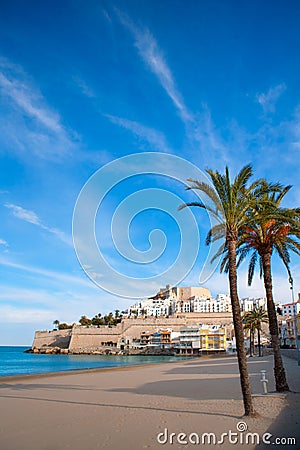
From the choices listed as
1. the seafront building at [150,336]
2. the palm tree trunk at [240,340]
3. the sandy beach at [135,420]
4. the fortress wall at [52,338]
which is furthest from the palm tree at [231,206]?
the fortress wall at [52,338]

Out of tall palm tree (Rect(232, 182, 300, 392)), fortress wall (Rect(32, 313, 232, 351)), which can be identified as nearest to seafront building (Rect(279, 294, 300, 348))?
fortress wall (Rect(32, 313, 232, 351))

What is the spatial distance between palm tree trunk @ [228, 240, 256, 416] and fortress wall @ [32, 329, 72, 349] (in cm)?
13049

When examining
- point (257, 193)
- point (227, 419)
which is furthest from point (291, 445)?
point (257, 193)

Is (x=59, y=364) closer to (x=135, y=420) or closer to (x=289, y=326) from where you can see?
(x=135, y=420)

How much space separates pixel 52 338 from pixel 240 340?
454ft

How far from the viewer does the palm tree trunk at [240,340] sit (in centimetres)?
1127

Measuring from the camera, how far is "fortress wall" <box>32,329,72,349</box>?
135 meters

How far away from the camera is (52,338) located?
139000 mm

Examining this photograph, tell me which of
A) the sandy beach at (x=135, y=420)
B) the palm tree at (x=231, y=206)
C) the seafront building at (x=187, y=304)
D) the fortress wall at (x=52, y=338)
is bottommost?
the sandy beach at (x=135, y=420)

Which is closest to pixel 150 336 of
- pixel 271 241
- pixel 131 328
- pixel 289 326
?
pixel 131 328

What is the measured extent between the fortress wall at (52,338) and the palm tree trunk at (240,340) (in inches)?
5137

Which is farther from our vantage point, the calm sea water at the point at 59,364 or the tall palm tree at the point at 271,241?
the calm sea water at the point at 59,364

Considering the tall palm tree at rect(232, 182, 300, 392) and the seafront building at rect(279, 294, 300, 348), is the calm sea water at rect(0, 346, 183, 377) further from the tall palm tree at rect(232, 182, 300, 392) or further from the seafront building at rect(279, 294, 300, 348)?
Answer: the tall palm tree at rect(232, 182, 300, 392)

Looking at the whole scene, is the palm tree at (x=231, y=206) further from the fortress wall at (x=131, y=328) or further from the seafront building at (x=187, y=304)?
the seafront building at (x=187, y=304)
